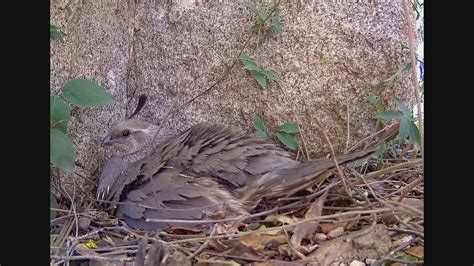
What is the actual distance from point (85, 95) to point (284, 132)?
3.66 feet

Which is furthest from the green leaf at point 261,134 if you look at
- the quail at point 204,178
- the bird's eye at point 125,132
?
the bird's eye at point 125,132

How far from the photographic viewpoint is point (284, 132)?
2.86 meters

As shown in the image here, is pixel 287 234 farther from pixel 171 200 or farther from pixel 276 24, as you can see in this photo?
pixel 276 24

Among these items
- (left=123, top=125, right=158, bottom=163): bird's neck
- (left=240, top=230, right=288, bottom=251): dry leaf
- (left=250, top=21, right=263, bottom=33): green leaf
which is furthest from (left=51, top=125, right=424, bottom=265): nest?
(left=250, top=21, right=263, bottom=33): green leaf

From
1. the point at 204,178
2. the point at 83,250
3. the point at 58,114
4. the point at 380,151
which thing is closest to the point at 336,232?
Answer: the point at 204,178

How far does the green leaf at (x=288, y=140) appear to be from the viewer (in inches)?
111

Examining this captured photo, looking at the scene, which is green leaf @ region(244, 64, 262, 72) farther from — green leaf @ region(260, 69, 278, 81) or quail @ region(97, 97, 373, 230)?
quail @ region(97, 97, 373, 230)

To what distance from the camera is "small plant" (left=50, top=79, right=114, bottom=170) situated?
5.76 ft

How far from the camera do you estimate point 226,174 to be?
241cm

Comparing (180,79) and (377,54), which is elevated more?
(377,54)

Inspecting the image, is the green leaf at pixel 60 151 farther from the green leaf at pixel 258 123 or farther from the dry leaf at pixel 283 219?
the green leaf at pixel 258 123
